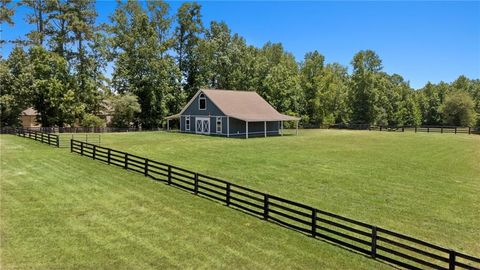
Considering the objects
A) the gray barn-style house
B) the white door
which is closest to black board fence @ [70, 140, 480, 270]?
the gray barn-style house

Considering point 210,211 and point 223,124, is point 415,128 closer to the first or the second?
point 223,124

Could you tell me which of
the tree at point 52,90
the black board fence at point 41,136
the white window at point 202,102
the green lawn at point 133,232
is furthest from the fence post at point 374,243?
the tree at point 52,90

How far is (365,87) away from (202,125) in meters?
32.8

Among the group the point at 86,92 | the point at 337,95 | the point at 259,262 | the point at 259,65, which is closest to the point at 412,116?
the point at 337,95

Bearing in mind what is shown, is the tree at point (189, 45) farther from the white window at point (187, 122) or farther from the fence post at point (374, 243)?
the fence post at point (374, 243)

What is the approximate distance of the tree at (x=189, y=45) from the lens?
54.2 meters

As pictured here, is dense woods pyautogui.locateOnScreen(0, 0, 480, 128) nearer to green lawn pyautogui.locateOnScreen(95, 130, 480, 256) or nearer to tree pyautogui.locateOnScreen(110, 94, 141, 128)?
tree pyautogui.locateOnScreen(110, 94, 141, 128)

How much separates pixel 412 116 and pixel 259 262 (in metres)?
71.5

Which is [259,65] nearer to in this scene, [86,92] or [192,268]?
[86,92]

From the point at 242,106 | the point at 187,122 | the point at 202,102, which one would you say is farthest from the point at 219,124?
the point at 187,122

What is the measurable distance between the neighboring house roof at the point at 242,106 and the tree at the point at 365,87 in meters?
22.8

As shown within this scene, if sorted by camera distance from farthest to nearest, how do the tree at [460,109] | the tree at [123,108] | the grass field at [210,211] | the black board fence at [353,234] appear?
the tree at [460,109] < the tree at [123,108] < the grass field at [210,211] < the black board fence at [353,234]

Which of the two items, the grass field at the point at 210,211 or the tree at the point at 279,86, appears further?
the tree at the point at 279,86

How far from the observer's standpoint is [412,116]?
7044 centimetres
